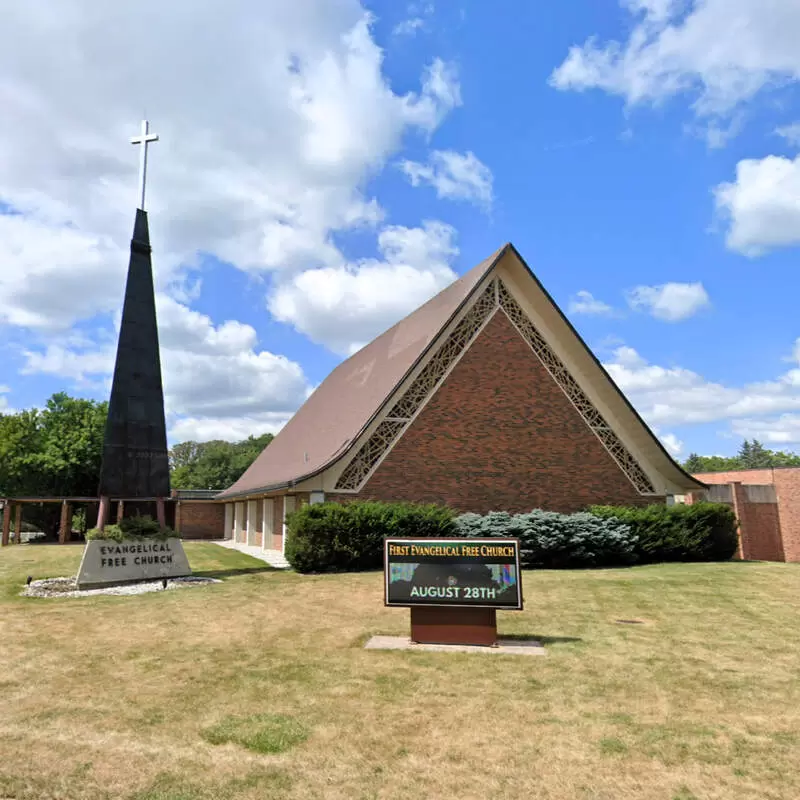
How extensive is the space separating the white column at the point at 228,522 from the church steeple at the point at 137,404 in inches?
894

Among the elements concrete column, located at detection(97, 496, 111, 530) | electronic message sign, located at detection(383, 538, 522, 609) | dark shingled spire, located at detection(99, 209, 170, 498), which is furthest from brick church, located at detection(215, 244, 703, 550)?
electronic message sign, located at detection(383, 538, 522, 609)

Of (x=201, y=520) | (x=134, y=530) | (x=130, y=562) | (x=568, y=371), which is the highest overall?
(x=568, y=371)

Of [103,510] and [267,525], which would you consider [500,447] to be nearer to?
[267,525]

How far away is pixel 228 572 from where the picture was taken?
17.0 meters

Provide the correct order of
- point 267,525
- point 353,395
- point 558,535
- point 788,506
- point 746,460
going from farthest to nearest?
point 746,460, point 267,525, point 788,506, point 353,395, point 558,535

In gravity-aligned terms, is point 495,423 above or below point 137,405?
above

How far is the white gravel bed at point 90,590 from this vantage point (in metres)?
13.2

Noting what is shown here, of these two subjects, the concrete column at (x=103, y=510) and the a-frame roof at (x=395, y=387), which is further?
the a-frame roof at (x=395, y=387)

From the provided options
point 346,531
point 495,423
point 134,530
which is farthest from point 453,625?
point 495,423

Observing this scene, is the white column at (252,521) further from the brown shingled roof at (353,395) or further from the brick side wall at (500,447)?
the brick side wall at (500,447)

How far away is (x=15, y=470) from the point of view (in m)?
41.4

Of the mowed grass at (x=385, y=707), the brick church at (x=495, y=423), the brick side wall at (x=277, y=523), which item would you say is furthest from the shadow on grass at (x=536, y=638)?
the brick side wall at (x=277, y=523)

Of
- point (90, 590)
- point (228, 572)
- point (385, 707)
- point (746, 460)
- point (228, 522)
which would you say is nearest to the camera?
point (385, 707)

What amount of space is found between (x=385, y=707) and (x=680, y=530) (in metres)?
16.0
